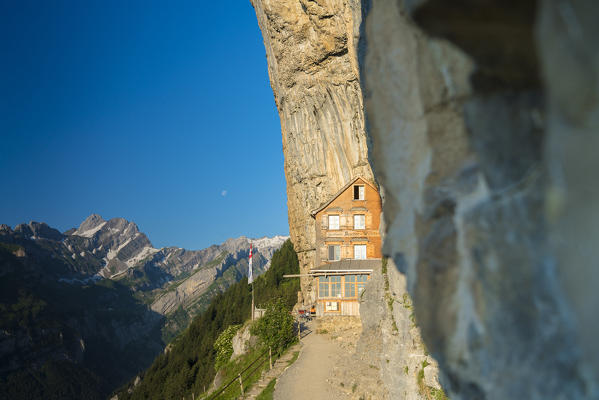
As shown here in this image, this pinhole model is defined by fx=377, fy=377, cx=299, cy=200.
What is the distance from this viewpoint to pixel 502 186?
8.91 feet

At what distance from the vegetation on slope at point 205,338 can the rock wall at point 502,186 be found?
54.2 meters

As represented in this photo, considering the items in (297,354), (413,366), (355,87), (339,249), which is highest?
(355,87)

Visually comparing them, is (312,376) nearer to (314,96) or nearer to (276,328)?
(276,328)

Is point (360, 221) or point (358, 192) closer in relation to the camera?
point (360, 221)

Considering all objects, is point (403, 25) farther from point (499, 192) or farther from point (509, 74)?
point (499, 192)

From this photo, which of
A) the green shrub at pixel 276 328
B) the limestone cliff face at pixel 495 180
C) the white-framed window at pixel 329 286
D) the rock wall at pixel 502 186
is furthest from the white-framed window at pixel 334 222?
the rock wall at pixel 502 186

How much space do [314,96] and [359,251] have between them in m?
20.1

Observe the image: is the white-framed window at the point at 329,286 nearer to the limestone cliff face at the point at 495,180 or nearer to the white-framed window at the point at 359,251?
the white-framed window at the point at 359,251

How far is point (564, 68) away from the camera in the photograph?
7.07 feet

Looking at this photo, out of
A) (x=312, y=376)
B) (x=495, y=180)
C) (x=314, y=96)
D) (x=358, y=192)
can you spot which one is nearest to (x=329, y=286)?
(x=358, y=192)

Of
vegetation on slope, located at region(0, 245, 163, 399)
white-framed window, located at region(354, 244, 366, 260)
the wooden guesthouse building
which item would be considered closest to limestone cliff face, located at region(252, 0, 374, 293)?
the wooden guesthouse building

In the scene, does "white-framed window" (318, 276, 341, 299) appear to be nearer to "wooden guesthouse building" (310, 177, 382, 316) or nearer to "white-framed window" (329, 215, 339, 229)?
"wooden guesthouse building" (310, 177, 382, 316)

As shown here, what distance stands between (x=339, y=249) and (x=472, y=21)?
3504 centimetres

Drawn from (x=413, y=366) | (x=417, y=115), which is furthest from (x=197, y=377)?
(x=417, y=115)
